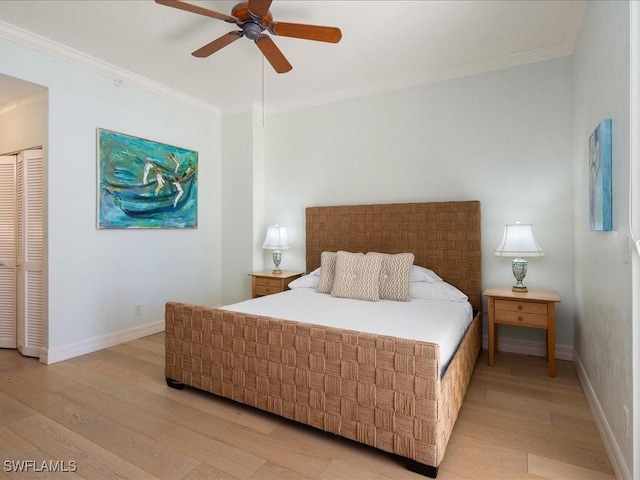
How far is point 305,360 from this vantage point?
6.44 ft

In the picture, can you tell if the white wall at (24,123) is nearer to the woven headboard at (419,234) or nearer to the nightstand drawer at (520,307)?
the woven headboard at (419,234)

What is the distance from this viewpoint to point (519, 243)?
9.45 feet

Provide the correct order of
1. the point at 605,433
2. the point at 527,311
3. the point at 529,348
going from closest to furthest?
the point at 605,433 → the point at 527,311 → the point at 529,348

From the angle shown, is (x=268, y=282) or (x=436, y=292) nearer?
(x=436, y=292)

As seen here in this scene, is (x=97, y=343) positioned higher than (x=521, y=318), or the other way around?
(x=521, y=318)

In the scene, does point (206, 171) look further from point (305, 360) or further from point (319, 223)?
point (305, 360)

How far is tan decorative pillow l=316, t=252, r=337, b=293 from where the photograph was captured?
333 cm

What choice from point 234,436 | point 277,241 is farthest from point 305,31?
point 234,436

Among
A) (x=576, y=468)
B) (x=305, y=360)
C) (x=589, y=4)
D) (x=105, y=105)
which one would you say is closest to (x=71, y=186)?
(x=105, y=105)

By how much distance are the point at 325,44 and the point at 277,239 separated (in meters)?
2.12

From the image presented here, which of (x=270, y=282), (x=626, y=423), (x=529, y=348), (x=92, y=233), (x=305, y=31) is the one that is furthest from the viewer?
(x=270, y=282)

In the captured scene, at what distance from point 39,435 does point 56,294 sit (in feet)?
4.80

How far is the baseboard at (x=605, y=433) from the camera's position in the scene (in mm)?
1568

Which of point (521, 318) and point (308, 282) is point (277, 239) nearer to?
point (308, 282)
